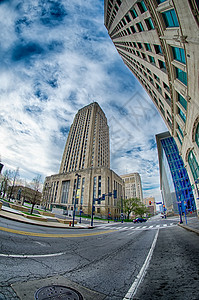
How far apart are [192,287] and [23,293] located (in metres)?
3.83

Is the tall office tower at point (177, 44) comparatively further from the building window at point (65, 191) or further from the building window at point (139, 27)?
the building window at point (65, 191)

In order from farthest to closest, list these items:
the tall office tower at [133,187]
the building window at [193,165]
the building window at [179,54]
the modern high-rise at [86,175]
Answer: the tall office tower at [133,187] < the modern high-rise at [86,175] < the building window at [193,165] < the building window at [179,54]

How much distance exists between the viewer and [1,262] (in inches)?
151

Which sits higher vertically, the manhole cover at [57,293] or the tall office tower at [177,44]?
the tall office tower at [177,44]

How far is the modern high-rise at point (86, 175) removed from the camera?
57781mm

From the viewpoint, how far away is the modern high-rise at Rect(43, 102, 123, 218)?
57781 mm

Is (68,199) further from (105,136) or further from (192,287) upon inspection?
(192,287)

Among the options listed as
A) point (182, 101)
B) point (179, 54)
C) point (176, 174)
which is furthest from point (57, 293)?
point (176, 174)

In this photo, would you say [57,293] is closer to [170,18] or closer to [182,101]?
[182,101]

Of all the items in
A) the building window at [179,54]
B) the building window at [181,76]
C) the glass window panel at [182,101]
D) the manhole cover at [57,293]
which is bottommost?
A: the manhole cover at [57,293]

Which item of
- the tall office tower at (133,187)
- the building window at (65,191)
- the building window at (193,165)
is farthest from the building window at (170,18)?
the tall office tower at (133,187)

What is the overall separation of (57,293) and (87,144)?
2910 inches

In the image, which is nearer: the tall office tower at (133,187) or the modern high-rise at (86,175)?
the modern high-rise at (86,175)

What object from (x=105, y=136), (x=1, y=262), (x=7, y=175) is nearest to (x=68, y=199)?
(x=7, y=175)
